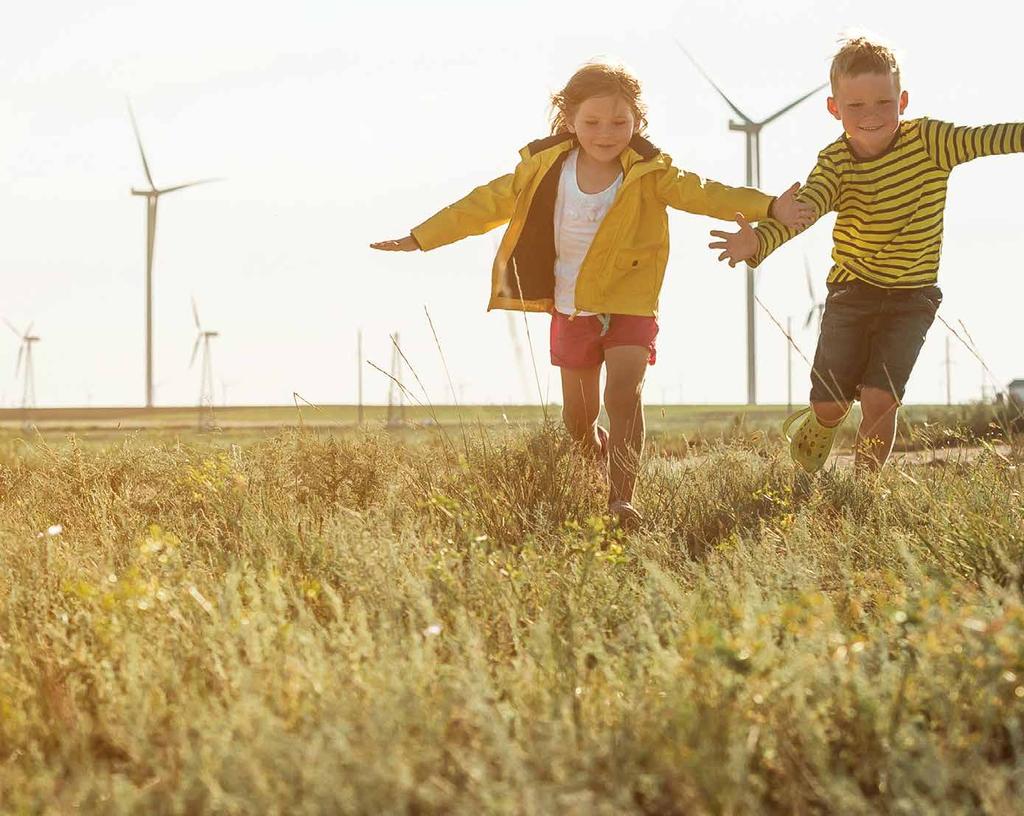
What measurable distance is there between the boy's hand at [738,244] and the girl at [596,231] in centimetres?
29

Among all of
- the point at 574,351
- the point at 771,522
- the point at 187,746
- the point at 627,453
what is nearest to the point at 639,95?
the point at 574,351

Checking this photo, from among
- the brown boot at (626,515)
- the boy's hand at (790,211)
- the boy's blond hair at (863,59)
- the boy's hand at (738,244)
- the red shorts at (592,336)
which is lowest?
the brown boot at (626,515)

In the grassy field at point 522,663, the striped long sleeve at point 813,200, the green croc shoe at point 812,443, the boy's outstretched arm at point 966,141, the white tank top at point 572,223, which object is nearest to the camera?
the grassy field at point 522,663

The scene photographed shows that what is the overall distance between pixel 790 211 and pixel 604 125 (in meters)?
0.87

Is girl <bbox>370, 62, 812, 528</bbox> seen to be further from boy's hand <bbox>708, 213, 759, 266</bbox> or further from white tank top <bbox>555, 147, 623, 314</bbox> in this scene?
boy's hand <bbox>708, 213, 759, 266</bbox>

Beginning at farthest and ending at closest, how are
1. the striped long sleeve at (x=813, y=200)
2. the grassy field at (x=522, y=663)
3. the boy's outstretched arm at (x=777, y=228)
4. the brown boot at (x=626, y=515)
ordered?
1. the striped long sleeve at (x=813, y=200)
2. the boy's outstretched arm at (x=777, y=228)
3. the brown boot at (x=626, y=515)
4. the grassy field at (x=522, y=663)

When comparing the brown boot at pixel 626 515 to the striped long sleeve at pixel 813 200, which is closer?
the brown boot at pixel 626 515

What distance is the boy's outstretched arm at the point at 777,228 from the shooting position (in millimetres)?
5020

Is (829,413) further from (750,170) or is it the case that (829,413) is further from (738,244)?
(750,170)

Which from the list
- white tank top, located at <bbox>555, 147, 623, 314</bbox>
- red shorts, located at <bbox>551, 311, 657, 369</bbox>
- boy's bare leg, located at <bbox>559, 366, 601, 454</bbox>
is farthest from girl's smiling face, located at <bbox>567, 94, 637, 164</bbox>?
boy's bare leg, located at <bbox>559, 366, 601, 454</bbox>

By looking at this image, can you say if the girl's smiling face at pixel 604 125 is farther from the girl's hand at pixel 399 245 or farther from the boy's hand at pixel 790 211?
the girl's hand at pixel 399 245

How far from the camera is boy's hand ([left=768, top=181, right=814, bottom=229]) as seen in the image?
525 centimetres

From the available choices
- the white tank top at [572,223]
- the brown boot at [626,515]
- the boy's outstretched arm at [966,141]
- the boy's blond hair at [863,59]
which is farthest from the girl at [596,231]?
the boy's outstretched arm at [966,141]

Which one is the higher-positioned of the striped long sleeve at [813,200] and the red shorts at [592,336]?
the striped long sleeve at [813,200]
